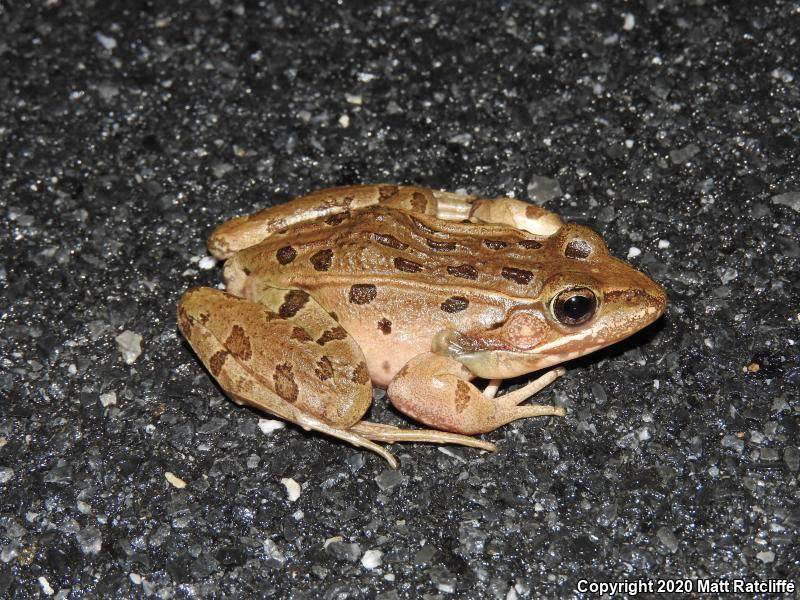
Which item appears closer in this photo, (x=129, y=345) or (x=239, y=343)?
(x=239, y=343)

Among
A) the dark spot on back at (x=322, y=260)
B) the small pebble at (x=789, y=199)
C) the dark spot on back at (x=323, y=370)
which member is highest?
the small pebble at (x=789, y=199)

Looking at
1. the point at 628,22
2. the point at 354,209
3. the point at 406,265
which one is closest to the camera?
the point at 406,265

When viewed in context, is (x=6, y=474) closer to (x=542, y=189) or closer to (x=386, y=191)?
(x=386, y=191)

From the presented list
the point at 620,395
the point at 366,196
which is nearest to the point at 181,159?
the point at 366,196

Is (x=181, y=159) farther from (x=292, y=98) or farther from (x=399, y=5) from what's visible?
(x=399, y=5)

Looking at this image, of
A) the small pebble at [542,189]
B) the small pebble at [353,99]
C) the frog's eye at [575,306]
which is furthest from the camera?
the small pebble at [353,99]

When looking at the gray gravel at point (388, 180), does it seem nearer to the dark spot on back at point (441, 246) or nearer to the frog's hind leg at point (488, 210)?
the frog's hind leg at point (488, 210)

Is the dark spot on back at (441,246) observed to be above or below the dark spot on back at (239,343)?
above

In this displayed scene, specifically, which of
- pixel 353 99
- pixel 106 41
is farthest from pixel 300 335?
pixel 106 41

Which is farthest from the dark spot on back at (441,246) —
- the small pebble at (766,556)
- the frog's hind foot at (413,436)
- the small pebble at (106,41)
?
the small pebble at (106,41)
